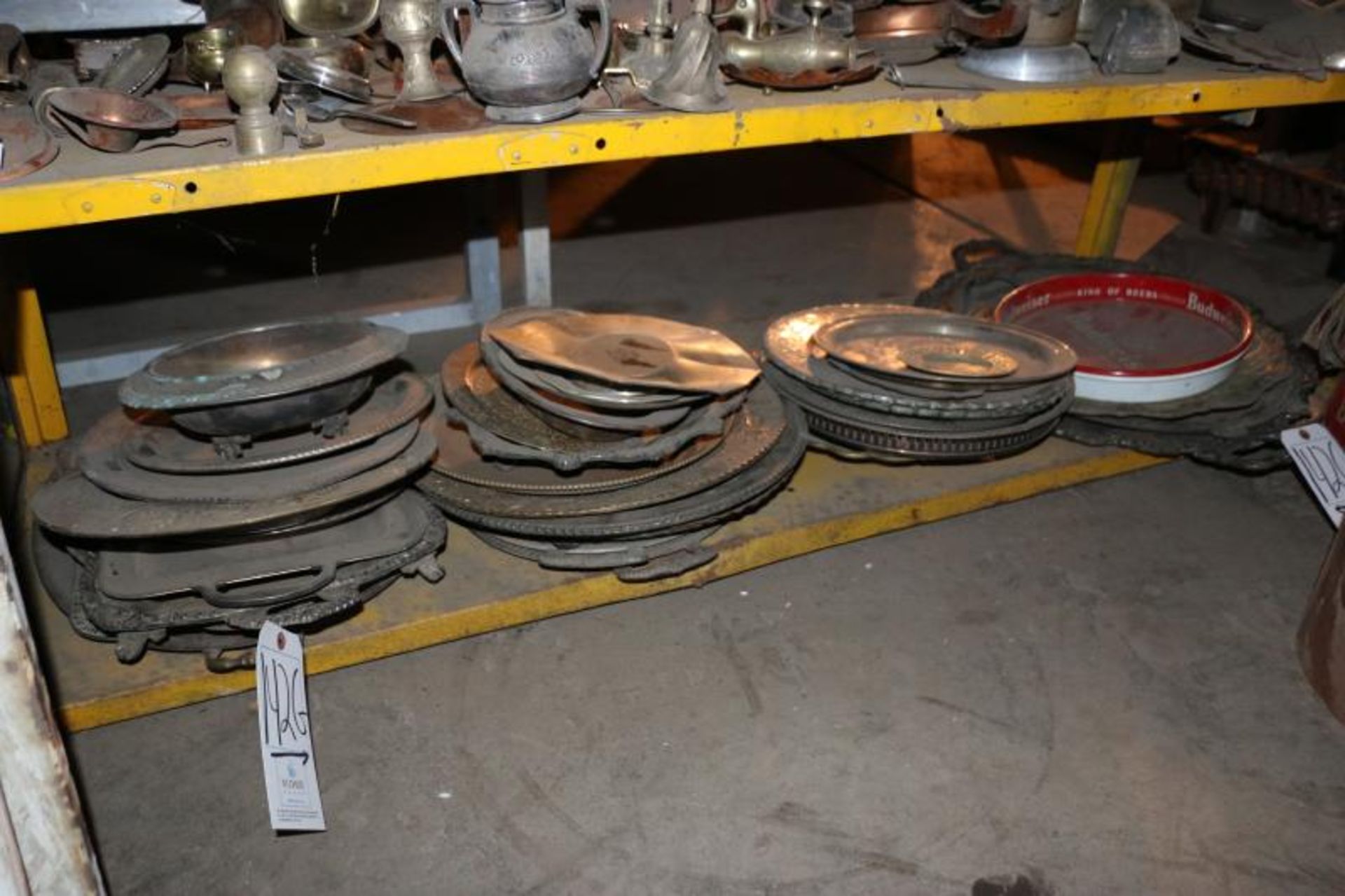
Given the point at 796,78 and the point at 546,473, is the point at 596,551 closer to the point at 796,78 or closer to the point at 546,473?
the point at 546,473

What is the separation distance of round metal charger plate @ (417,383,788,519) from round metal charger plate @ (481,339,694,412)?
117 millimetres

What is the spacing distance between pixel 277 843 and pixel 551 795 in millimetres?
383

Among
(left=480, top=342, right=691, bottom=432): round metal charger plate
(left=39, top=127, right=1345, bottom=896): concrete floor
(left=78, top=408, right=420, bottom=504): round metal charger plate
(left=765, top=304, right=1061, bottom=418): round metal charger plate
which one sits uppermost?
(left=480, top=342, right=691, bottom=432): round metal charger plate

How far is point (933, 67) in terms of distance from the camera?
185 centimetres

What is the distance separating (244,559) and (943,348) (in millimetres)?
1334

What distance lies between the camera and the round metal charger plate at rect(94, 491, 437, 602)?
5.18 feet

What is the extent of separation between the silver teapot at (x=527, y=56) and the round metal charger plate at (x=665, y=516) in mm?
626

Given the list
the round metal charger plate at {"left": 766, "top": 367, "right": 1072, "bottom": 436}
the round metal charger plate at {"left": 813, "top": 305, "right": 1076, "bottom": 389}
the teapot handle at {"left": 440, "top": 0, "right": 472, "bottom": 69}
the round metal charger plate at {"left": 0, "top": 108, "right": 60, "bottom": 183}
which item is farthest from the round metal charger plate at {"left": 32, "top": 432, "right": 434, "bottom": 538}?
the round metal charger plate at {"left": 813, "top": 305, "right": 1076, "bottom": 389}

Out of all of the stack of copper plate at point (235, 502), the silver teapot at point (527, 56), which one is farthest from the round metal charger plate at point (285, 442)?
the silver teapot at point (527, 56)

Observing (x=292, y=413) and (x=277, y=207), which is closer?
(x=292, y=413)

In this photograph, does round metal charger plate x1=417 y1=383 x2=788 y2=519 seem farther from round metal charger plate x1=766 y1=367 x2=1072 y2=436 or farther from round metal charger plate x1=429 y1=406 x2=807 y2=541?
round metal charger plate x1=766 y1=367 x2=1072 y2=436

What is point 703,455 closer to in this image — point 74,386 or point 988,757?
point 988,757

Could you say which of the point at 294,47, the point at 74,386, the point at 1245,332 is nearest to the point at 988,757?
the point at 1245,332

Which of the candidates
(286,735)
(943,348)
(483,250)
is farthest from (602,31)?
(483,250)
